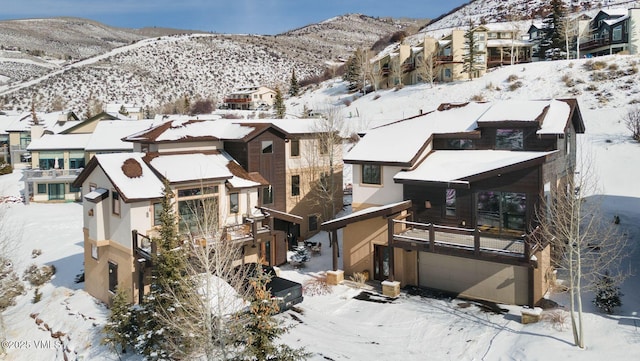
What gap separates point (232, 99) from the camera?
102 meters

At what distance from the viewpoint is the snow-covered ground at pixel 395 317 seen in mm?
16234

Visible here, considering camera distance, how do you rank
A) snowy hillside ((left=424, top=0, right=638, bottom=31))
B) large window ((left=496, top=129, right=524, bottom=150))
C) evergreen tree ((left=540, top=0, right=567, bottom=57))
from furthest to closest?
snowy hillside ((left=424, top=0, right=638, bottom=31)) → evergreen tree ((left=540, top=0, right=567, bottom=57)) → large window ((left=496, top=129, right=524, bottom=150))

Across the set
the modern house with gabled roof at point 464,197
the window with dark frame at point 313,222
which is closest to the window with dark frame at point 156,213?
the modern house with gabled roof at point 464,197

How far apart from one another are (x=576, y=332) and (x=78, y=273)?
27322 millimetres

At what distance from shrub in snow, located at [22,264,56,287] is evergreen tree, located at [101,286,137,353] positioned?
13315 millimetres

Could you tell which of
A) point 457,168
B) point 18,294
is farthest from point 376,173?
point 18,294

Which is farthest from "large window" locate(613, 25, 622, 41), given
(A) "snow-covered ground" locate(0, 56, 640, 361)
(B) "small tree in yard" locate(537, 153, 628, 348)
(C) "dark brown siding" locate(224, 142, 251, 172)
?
(C) "dark brown siding" locate(224, 142, 251, 172)

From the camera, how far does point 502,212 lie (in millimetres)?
21000

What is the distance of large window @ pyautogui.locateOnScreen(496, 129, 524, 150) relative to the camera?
22.6m

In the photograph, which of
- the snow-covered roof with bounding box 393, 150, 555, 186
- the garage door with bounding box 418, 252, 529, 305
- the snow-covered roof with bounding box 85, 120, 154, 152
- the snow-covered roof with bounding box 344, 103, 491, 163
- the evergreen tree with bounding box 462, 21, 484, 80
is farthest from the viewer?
the evergreen tree with bounding box 462, 21, 484, 80

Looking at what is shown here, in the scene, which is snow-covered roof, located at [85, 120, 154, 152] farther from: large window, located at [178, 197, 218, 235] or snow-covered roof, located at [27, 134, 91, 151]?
large window, located at [178, 197, 218, 235]

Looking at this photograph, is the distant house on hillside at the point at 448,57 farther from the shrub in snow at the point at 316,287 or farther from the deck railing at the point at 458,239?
the shrub in snow at the point at 316,287

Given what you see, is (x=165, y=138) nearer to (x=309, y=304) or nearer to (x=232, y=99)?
(x=309, y=304)

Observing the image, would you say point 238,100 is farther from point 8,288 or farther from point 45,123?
point 8,288
